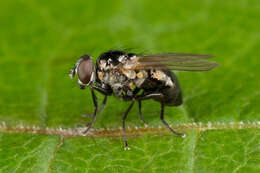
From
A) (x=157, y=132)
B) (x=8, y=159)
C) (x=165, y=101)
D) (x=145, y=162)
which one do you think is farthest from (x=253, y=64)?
(x=8, y=159)

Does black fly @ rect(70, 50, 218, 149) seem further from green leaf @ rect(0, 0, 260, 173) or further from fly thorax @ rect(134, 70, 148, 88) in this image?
green leaf @ rect(0, 0, 260, 173)

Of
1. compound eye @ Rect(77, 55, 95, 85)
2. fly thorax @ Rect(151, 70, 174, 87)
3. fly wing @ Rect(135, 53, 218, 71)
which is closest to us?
fly wing @ Rect(135, 53, 218, 71)

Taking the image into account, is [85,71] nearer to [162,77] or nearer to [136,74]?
[136,74]

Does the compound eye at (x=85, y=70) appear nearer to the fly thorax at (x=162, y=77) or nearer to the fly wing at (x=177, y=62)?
the fly wing at (x=177, y=62)

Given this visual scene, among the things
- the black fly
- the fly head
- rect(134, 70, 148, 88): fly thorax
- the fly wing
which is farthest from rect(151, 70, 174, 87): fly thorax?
the fly head

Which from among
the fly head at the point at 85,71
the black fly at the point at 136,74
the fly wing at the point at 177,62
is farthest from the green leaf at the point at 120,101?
the fly wing at the point at 177,62

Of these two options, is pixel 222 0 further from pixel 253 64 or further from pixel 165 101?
pixel 165 101
